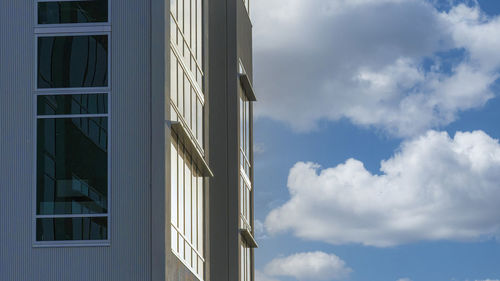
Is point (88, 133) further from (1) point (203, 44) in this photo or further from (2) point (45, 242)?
(1) point (203, 44)

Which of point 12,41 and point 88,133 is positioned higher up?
point 12,41

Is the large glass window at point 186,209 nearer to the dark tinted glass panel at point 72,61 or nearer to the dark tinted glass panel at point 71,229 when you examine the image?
the dark tinted glass panel at point 71,229

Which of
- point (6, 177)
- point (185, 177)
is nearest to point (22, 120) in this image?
point (6, 177)

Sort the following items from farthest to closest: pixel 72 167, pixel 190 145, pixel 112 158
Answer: pixel 190 145
pixel 112 158
pixel 72 167

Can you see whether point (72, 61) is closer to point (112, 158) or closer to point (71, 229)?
point (112, 158)

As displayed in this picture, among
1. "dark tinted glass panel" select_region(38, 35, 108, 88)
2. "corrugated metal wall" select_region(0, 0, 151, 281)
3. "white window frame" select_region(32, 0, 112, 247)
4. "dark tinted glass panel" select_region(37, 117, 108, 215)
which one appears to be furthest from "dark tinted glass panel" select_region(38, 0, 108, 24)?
"dark tinted glass panel" select_region(37, 117, 108, 215)

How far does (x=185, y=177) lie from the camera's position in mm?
32156

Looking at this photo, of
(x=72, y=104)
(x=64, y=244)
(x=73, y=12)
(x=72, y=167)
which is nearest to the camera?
(x=64, y=244)

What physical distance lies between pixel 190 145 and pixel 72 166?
484 centimetres

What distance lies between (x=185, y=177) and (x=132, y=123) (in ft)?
12.9

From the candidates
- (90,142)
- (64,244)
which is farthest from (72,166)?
(64,244)

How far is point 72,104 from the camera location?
2889 centimetres

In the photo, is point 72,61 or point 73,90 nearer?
point 73,90

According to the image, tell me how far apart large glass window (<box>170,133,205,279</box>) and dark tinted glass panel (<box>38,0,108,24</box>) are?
4.18 m
